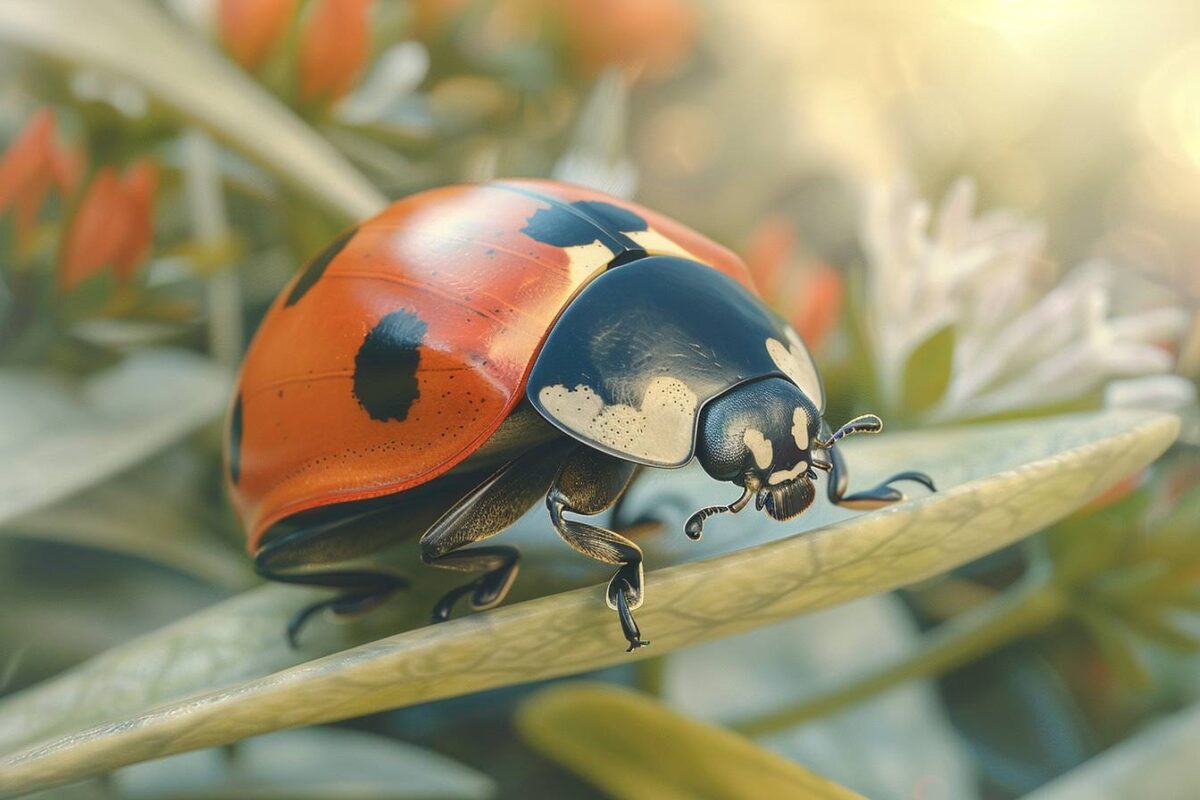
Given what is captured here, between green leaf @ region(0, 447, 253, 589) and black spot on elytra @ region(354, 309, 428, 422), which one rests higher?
black spot on elytra @ region(354, 309, 428, 422)

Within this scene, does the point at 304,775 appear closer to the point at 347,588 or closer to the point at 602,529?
the point at 347,588

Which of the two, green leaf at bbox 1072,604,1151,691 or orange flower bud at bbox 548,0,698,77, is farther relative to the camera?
orange flower bud at bbox 548,0,698,77

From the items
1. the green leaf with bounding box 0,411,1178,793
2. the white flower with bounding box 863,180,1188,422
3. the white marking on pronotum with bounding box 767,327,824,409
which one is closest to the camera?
the green leaf with bounding box 0,411,1178,793

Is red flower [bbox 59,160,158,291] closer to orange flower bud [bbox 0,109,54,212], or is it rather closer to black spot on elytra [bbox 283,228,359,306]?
orange flower bud [bbox 0,109,54,212]

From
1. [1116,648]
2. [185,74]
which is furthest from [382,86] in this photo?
[1116,648]

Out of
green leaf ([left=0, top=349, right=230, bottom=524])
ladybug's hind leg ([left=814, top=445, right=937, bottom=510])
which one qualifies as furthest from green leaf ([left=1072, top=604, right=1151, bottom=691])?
green leaf ([left=0, top=349, right=230, bottom=524])

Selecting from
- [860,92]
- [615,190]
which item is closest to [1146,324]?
[615,190]
